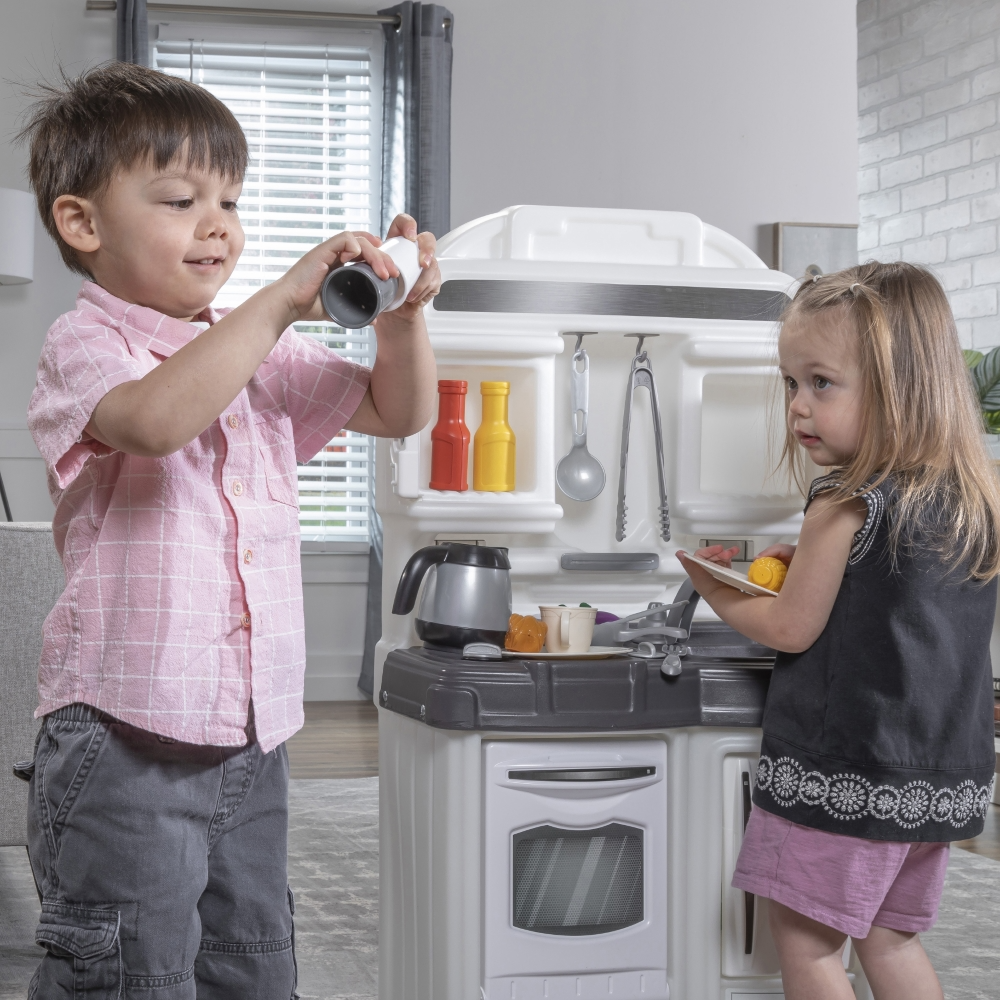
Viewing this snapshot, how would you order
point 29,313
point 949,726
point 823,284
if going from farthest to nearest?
point 29,313, point 823,284, point 949,726

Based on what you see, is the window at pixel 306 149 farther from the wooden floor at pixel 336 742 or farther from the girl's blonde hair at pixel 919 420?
the girl's blonde hair at pixel 919 420

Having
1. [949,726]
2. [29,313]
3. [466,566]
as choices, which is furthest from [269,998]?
[29,313]

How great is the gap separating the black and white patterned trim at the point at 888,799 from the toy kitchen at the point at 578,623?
0.16m

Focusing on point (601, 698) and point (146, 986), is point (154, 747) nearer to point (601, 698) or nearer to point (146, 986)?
point (146, 986)

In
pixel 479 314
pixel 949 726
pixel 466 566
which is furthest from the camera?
pixel 479 314

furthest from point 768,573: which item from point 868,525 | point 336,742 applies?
point 336,742

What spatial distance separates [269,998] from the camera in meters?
0.92

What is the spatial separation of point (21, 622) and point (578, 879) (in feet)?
3.20

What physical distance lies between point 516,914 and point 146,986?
22.5 inches

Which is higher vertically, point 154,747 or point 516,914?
point 154,747

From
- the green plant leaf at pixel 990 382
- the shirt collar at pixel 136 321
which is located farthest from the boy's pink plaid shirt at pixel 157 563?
the green plant leaf at pixel 990 382

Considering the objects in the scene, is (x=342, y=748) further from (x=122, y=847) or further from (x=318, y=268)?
(x=318, y=268)

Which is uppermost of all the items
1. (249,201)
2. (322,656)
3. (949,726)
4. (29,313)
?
(249,201)

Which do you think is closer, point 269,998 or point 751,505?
point 269,998
